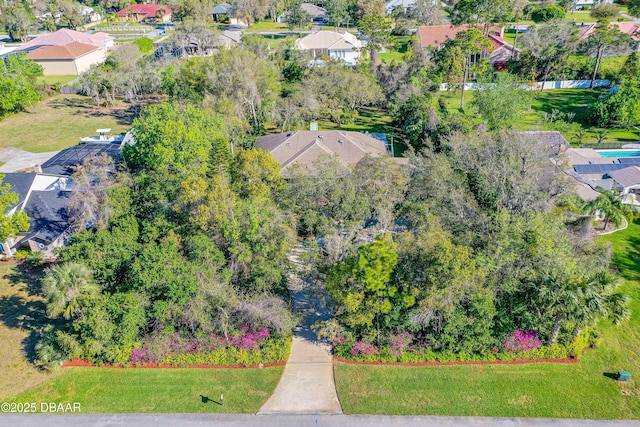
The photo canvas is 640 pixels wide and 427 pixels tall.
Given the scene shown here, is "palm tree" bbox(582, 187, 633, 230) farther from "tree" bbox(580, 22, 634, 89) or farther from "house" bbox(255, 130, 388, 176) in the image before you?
"tree" bbox(580, 22, 634, 89)

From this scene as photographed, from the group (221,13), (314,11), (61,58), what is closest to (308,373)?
(61,58)

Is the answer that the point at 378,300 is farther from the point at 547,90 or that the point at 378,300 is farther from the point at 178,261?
the point at 547,90

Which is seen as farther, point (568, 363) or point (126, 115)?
point (126, 115)

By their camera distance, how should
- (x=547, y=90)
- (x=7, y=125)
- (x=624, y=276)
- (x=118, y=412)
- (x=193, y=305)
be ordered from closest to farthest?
(x=118, y=412) < (x=193, y=305) < (x=624, y=276) < (x=7, y=125) < (x=547, y=90)

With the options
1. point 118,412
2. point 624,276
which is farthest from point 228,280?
point 624,276

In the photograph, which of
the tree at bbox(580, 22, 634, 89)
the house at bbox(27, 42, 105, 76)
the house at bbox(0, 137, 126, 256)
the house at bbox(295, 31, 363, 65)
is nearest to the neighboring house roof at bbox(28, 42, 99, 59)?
the house at bbox(27, 42, 105, 76)

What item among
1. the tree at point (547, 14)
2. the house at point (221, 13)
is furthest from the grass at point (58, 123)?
the tree at point (547, 14)
